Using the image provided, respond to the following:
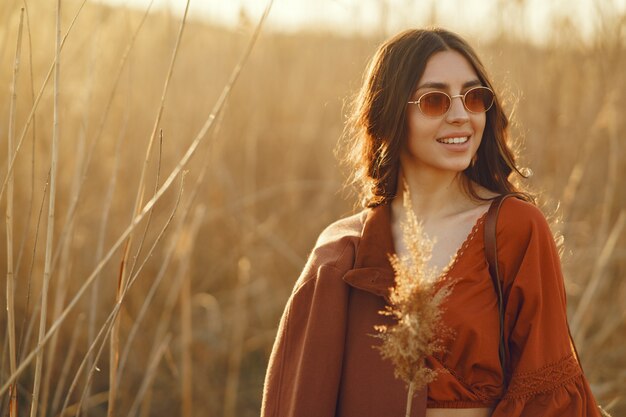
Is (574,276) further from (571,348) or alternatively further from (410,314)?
(410,314)

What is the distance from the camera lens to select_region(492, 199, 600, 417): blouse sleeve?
4.83ft

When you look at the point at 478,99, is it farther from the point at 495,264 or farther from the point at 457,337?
the point at 457,337

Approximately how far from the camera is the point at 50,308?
2836 mm

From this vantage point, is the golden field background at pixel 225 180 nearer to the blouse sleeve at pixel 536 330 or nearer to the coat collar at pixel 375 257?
the coat collar at pixel 375 257

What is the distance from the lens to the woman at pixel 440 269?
4.89 feet

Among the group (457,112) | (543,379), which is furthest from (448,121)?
(543,379)

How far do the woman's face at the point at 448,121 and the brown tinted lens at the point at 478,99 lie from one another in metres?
0.01

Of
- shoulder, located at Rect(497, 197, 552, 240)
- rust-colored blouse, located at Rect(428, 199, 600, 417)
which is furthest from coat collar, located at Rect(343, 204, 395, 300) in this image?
shoulder, located at Rect(497, 197, 552, 240)

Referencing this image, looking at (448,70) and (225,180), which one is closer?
(448,70)

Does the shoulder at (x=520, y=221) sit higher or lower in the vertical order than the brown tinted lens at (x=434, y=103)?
lower

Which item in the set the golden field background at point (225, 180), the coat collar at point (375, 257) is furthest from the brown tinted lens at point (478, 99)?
the golden field background at point (225, 180)

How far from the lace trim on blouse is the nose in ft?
1.73

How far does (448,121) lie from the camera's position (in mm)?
1595

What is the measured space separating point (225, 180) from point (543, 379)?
193 centimetres
